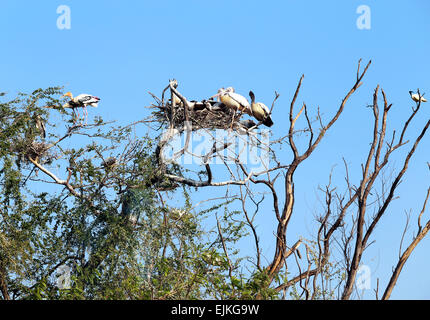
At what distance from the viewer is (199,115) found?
1226 centimetres

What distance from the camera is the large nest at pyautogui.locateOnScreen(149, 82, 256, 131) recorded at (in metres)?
11.9

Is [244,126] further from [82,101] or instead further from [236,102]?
[82,101]

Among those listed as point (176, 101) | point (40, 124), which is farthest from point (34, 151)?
point (176, 101)

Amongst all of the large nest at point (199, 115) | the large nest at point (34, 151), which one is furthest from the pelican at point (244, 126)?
the large nest at point (34, 151)

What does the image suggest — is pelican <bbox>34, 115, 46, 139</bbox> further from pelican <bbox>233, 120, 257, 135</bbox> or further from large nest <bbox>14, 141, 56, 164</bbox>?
pelican <bbox>233, 120, 257, 135</bbox>

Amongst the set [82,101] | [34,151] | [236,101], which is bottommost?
[34,151]

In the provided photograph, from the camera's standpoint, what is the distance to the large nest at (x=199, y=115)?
38.9 ft

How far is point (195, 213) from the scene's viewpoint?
11.9 m

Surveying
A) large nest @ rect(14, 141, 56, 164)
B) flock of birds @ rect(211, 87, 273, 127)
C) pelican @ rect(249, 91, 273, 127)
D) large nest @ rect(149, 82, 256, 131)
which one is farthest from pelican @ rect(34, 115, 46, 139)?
pelican @ rect(249, 91, 273, 127)

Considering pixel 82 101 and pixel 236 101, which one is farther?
pixel 82 101

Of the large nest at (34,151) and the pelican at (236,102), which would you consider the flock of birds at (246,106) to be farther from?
the large nest at (34,151)

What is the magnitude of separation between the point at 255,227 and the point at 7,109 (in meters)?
4.52
